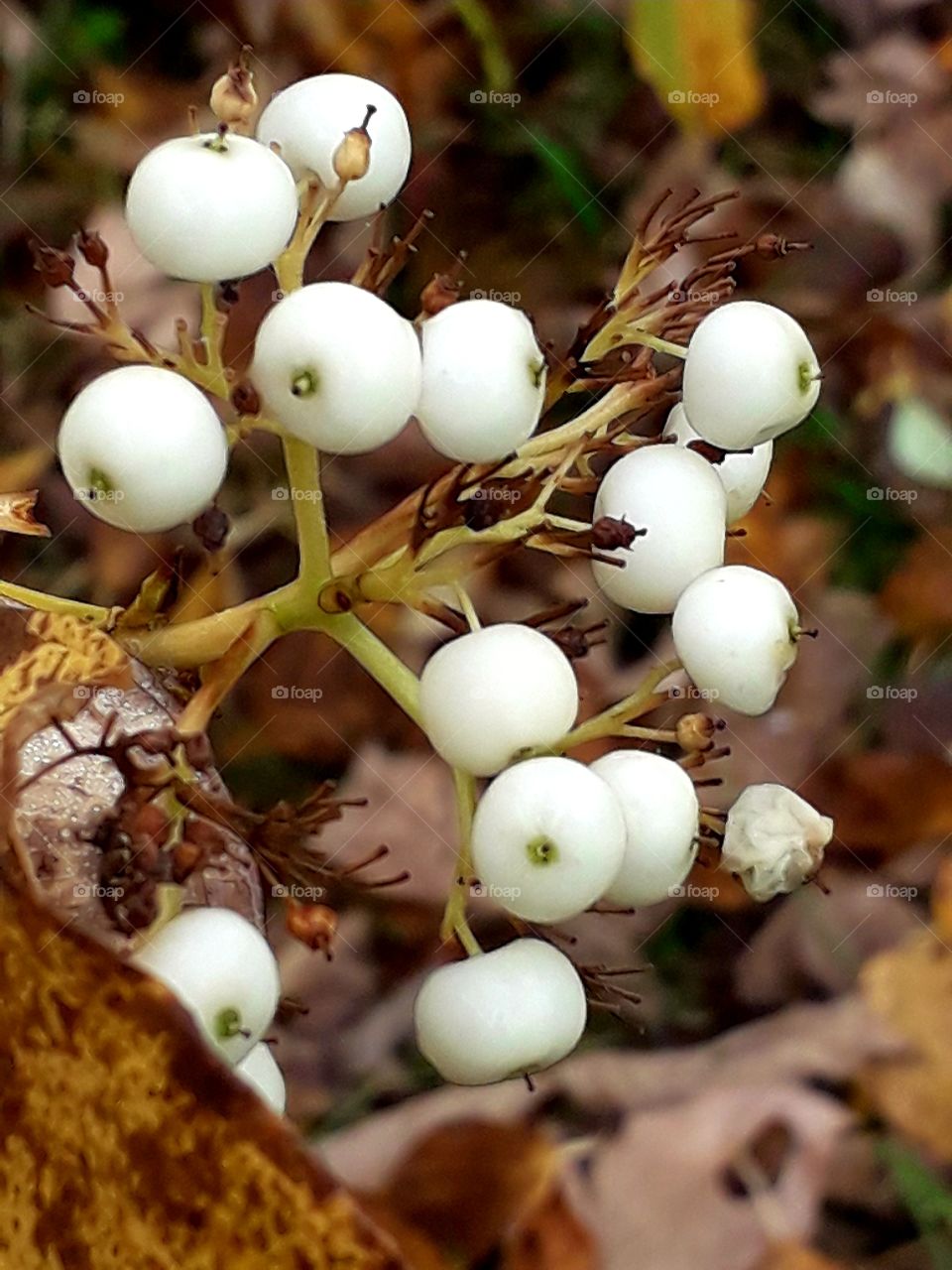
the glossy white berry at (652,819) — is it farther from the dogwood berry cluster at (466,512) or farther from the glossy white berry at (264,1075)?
the glossy white berry at (264,1075)

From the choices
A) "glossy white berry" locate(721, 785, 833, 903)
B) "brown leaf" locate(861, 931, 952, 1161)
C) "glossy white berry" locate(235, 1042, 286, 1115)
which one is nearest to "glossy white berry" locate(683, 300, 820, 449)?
"glossy white berry" locate(721, 785, 833, 903)

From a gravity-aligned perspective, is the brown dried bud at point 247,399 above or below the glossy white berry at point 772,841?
above

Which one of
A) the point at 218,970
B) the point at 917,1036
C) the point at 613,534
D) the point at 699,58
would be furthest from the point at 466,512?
the point at 699,58

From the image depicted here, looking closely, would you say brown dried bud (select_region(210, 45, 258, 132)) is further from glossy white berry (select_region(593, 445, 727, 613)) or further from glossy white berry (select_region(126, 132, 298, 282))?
glossy white berry (select_region(593, 445, 727, 613))

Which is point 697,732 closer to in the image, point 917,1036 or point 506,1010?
point 506,1010

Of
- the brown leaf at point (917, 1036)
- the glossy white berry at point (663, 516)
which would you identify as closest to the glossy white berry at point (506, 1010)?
the glossy white berry at point (663, 516)

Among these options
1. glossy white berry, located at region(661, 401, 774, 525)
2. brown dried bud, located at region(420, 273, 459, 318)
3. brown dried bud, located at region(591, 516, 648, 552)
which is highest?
brown dried bud, located at region(420, 273, 459, 318)

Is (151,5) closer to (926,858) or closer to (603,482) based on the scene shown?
(926,858)
